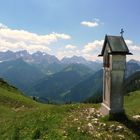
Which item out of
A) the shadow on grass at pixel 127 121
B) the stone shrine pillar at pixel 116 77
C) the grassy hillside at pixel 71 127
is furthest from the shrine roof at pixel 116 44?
the grassy hillside at pixel 71 127

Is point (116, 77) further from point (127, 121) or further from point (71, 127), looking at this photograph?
point (71, 127)

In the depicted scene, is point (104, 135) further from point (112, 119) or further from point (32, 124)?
point (32, 124)

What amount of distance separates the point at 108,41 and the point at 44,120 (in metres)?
8.96

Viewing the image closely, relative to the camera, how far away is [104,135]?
21.3 m

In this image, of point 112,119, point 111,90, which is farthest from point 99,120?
point 111,90

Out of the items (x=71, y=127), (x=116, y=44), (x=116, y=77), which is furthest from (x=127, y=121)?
(x=116, y=44)

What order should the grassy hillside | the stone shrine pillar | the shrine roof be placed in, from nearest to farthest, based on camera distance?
the grassy hillside
the stone shrine pillar
the shrine roof

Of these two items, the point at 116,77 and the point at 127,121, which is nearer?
the point at 127,121

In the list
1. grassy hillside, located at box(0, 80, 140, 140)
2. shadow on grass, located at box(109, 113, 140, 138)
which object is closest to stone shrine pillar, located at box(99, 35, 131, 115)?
shadow on grass, located at box(109, 113, 140, 138)

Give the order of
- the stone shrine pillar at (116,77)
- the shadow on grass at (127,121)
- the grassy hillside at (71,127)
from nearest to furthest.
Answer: the grassy hillside at (71,127) → the shadow on grass at (127,121) → the stone shrine pillar at (116,77)

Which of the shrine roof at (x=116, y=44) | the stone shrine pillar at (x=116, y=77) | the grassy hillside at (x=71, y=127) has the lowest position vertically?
the grassy hillside at (x=71, y=127)

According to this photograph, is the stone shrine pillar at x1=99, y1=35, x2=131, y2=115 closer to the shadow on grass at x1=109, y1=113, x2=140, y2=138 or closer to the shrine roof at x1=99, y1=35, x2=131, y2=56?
the shrine roof at x1=99, y1=35, x2=131, y2=56

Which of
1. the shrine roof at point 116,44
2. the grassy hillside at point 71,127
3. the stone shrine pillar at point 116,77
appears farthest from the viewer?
the shrine roof at point 116,44

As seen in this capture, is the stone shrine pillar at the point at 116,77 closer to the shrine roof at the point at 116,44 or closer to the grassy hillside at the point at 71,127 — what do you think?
the shrine roof at the point at 116,44
